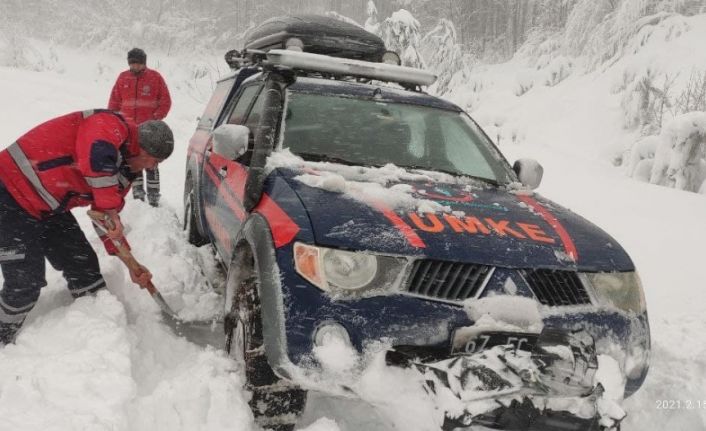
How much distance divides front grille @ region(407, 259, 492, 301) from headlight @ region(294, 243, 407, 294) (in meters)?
0.08

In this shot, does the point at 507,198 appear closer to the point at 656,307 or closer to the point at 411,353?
the point at 411,353

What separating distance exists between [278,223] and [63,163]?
1.44 meters

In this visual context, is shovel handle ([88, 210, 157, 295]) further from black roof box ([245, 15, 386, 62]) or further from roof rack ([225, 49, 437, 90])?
black roof box ([245, 15, 386, 62])

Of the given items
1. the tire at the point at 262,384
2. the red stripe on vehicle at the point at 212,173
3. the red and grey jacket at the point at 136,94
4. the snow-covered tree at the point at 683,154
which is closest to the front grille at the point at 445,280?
the tire at the point at 262,384

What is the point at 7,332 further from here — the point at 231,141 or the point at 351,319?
the point at 351,319

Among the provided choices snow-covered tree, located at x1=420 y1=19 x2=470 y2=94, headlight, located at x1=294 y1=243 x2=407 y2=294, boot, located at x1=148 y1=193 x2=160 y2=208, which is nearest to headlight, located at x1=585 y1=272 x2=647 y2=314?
headlight, located at x1=294 y1=243 x2=407 y2=294

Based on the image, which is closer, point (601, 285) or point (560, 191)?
point (601, 285)

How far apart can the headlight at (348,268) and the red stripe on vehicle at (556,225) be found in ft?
2.67

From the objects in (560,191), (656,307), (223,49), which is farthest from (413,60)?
(223,49)

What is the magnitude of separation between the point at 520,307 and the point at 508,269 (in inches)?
6.4

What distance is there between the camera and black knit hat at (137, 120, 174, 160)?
3056 mm

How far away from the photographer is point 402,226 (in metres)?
2.36

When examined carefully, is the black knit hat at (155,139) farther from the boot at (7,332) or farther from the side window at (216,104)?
the side window at (216,104)

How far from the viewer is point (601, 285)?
2.50m
